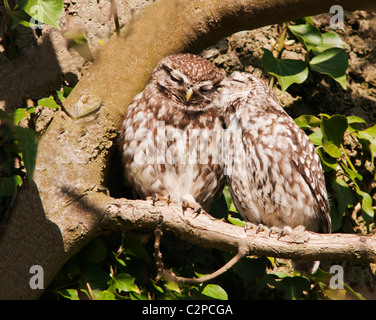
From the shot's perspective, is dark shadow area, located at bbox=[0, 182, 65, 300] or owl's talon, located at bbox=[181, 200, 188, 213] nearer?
dark shadow area, located at bbox=[0, 182, 65, 300]

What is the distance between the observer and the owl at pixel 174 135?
2.58 metres

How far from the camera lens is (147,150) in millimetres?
2564

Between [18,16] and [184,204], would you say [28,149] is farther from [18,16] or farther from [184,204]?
[184,204]

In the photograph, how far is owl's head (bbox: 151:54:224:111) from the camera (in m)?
2.60

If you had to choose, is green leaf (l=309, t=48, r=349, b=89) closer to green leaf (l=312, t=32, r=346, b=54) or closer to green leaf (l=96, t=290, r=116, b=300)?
green leaf (l=312, t=32, r=346, b=54)

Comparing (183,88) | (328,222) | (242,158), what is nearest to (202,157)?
(242,158)

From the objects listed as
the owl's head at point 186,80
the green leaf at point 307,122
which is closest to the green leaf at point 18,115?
the owl's head at point 186,80

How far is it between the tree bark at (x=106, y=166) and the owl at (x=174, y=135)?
0.28ft

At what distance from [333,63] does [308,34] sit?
9.1 inches

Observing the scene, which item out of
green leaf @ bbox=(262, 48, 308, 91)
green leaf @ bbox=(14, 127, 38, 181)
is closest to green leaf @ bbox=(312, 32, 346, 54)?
green leaf @ bbox=(262, 48, 308, 91)

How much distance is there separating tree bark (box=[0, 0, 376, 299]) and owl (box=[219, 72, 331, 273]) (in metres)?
0.49
